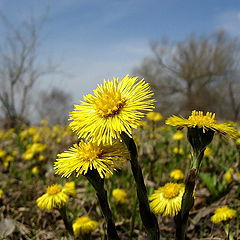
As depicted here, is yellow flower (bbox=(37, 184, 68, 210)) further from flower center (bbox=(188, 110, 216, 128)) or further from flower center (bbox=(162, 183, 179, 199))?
flower center (bbox=(188, 110, 216, 128))

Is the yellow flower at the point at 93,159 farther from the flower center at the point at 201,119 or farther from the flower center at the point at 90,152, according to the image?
the flower center at the point at 201,119

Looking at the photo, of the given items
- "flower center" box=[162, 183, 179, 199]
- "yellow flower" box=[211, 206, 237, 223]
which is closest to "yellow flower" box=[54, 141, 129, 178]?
"flower center" box=[162, 183, 179, 199]

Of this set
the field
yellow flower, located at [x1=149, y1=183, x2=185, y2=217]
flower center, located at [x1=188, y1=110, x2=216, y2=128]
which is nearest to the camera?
flower center, located at [x1=188, y1=110, x2=216, y2=128]

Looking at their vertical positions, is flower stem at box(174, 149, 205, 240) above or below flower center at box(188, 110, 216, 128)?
below

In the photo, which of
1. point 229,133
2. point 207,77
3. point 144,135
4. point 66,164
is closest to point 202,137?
point 229,133

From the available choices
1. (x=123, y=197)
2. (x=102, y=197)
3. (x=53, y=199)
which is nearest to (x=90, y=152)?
(x=102, y=197)

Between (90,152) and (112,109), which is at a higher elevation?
(112,109)

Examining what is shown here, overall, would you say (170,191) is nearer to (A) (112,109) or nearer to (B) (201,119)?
(B) (201,119)
